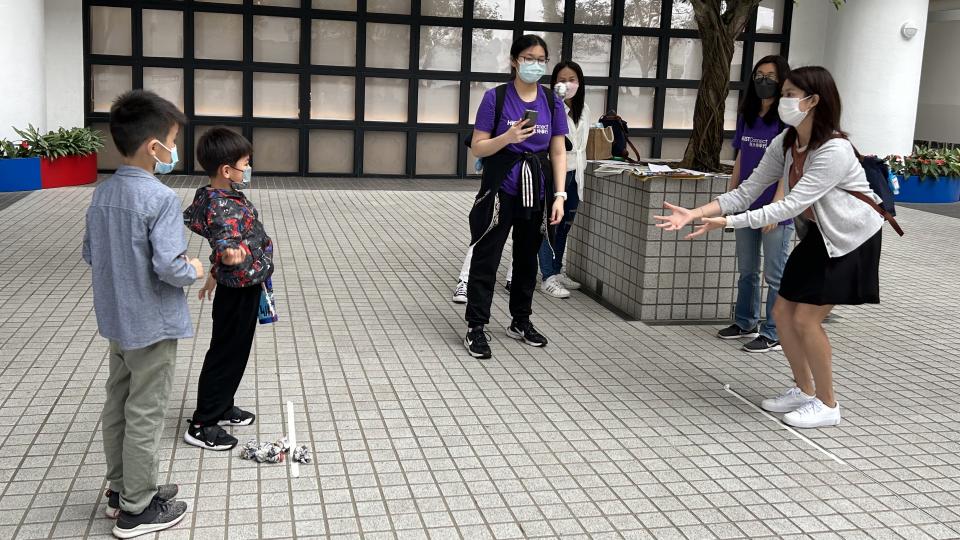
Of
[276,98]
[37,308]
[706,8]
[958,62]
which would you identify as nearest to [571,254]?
[706,8]

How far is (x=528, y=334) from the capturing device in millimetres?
6051

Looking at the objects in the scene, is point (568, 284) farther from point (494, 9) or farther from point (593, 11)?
point (593, 11)

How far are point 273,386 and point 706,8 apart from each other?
4406mm

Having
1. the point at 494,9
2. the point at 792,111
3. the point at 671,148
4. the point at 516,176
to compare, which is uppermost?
the point at 494,9

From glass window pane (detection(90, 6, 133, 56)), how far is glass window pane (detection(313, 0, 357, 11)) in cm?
269

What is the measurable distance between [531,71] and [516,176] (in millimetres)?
616

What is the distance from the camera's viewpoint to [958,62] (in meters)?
20.4

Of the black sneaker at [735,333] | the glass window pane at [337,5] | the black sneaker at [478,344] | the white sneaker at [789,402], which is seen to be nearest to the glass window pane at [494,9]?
the glass window pane at [337,5]

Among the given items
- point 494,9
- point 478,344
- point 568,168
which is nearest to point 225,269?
point 478,344

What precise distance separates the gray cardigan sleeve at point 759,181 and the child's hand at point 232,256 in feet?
7.94

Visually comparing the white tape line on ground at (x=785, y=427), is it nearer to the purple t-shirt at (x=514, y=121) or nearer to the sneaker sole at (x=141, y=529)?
the purple t-shirt at (x=514, y=121)

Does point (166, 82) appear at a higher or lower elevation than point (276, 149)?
higher

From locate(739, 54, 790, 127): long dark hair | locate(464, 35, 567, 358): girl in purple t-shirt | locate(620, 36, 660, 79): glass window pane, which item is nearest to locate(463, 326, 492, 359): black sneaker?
locate(464, 35, 567, 358): girl in purple t-shirt

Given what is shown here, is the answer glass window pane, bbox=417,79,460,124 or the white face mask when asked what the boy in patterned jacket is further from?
glass window pane, bbox=417,79,460,124
